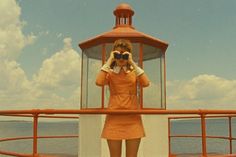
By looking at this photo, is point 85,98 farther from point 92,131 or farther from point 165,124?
point 165,124

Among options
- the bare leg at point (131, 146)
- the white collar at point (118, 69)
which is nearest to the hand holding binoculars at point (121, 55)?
the white collar at point (118, 69)

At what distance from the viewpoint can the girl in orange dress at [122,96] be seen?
3.64 m

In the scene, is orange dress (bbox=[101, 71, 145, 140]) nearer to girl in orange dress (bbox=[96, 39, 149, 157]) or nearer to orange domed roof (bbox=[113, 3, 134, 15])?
girl in orange dress (bbox=[96, 39, 149, 157])

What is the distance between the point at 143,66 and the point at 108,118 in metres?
2.89

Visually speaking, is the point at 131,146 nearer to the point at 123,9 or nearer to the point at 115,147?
the point at 115,147

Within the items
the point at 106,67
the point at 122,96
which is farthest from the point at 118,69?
the point at 122,96

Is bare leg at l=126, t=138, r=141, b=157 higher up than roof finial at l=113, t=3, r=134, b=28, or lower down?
lower down

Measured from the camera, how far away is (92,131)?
6.04 meters

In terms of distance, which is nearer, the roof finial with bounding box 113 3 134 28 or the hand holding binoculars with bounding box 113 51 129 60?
the hand holding binoculars with bounding box 113 51 129 60

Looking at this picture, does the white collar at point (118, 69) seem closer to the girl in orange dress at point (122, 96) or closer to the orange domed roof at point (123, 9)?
the girl in orange dress at point (122, 96)

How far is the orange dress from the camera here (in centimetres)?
363

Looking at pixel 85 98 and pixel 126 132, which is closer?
pixel 126 132

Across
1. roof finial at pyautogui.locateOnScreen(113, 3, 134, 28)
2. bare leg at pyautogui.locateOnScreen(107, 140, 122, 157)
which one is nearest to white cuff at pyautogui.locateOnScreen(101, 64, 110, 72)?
bare leg at pyautogui.locateOnScreen(107, 140, 122, 157)

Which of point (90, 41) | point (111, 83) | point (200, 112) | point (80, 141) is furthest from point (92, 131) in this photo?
point (200, 112)
